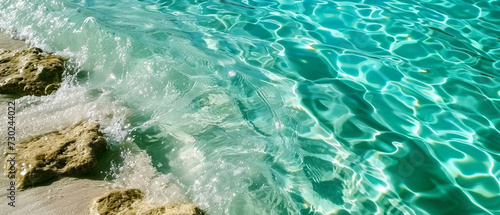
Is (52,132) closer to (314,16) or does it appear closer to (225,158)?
(225,158)

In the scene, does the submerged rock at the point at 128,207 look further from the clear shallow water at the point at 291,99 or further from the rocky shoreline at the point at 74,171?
the clear shallow water at the point at 291,99

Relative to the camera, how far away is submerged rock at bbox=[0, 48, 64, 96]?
13.9ft

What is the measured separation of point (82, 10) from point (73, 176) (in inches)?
135

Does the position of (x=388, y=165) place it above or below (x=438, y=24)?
below

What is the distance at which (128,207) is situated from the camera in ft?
9.45

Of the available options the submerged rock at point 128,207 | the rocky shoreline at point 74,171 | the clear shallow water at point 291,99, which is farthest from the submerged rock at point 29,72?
the submerged rock at point 128,207

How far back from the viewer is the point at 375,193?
323 cm

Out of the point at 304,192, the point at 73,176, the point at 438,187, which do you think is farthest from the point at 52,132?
the point at 438,187

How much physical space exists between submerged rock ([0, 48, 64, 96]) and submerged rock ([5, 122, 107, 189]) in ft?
2.66

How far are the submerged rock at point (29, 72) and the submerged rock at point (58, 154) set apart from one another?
81cm

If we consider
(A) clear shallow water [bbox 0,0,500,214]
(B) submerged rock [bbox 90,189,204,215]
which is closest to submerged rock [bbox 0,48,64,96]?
(A) clear shallow water [bbox 0,0,500,214]

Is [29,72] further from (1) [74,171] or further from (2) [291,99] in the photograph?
(2) [291,99]

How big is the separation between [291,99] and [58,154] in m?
2.07

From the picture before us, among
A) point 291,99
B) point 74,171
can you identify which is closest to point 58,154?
point 74,171
